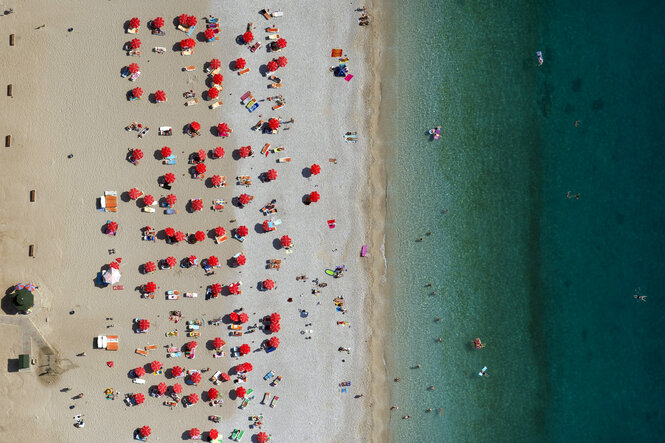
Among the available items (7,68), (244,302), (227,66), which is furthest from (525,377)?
(7,68)

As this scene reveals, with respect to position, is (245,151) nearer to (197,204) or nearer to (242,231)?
(197,204)

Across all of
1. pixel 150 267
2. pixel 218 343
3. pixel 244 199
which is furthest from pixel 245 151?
pixel 218 343

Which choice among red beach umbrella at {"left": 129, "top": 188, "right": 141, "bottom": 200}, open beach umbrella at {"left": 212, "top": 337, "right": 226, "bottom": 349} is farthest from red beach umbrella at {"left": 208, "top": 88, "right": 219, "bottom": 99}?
open beach umbrella at {"left": 212, "top": 337, "right": 226, "bottom": 349}

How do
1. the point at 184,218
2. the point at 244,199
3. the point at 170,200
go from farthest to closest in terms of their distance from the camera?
the point at 184,218
the point at 244,199
the point at 170,200

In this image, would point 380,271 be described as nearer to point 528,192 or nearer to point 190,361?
point 528,192

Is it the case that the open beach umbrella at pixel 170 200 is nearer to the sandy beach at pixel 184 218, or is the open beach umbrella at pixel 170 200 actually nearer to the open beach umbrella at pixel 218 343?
the sandy beach at pixel 184 218

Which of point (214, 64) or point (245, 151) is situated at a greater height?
point (214, 64)
